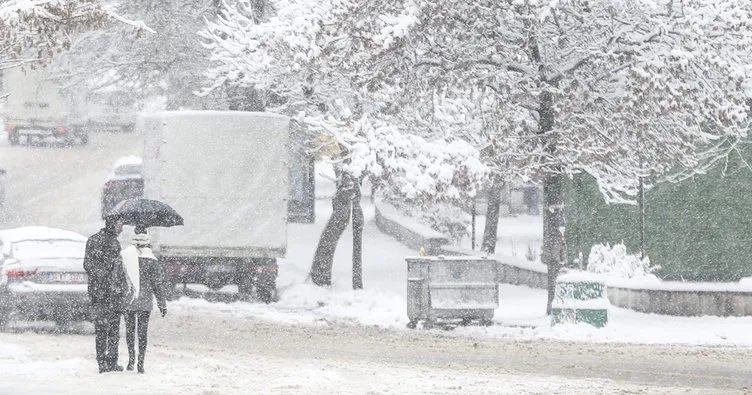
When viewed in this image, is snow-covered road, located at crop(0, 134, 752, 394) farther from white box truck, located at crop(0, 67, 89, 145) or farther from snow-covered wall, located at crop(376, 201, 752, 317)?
white box truck, located at crop(0, 67, 89, 145)

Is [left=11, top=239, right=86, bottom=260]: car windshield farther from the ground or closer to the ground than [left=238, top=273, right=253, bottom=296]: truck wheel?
farther from the ground

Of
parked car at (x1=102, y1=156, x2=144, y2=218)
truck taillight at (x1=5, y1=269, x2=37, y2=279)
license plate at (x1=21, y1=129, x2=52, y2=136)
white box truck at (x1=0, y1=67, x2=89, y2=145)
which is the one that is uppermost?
white box truck at (x1=0, y1=67, x2=89, y2=145)

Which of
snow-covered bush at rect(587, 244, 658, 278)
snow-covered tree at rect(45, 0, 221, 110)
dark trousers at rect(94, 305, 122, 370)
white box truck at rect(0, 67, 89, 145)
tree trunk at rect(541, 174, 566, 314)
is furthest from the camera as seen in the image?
white box truck at rect(0, 67, 89, 145)

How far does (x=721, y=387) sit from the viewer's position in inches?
610

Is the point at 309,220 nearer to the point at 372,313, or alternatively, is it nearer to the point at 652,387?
the point at 372,313

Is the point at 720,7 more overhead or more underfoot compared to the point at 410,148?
more overhead

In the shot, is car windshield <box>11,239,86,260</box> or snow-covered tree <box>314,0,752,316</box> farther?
snow-covered tree <box>314,0,752,316</box>

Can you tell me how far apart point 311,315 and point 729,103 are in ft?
26.8

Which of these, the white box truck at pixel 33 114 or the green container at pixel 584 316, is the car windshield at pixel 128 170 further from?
the green container at pixel 584 316

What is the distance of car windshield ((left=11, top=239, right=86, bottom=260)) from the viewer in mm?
20625

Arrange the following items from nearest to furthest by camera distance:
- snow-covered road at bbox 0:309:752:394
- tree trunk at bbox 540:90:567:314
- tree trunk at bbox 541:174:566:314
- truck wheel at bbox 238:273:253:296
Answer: snow-covered road at bbox 0:309:752:394
tree trunk at bbox 540:90:567:314
tree trunk at bbox 541:174:566:314
truck wheel at bbox 238:273:253:296

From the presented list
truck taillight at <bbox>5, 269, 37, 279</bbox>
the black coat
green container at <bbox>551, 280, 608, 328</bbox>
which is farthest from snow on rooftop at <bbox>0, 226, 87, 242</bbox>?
green container at <bbox>551, 280, 608, 328</bbox>

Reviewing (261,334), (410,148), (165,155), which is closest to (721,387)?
(261,334)

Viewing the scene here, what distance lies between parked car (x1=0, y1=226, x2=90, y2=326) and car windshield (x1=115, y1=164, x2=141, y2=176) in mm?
20307
